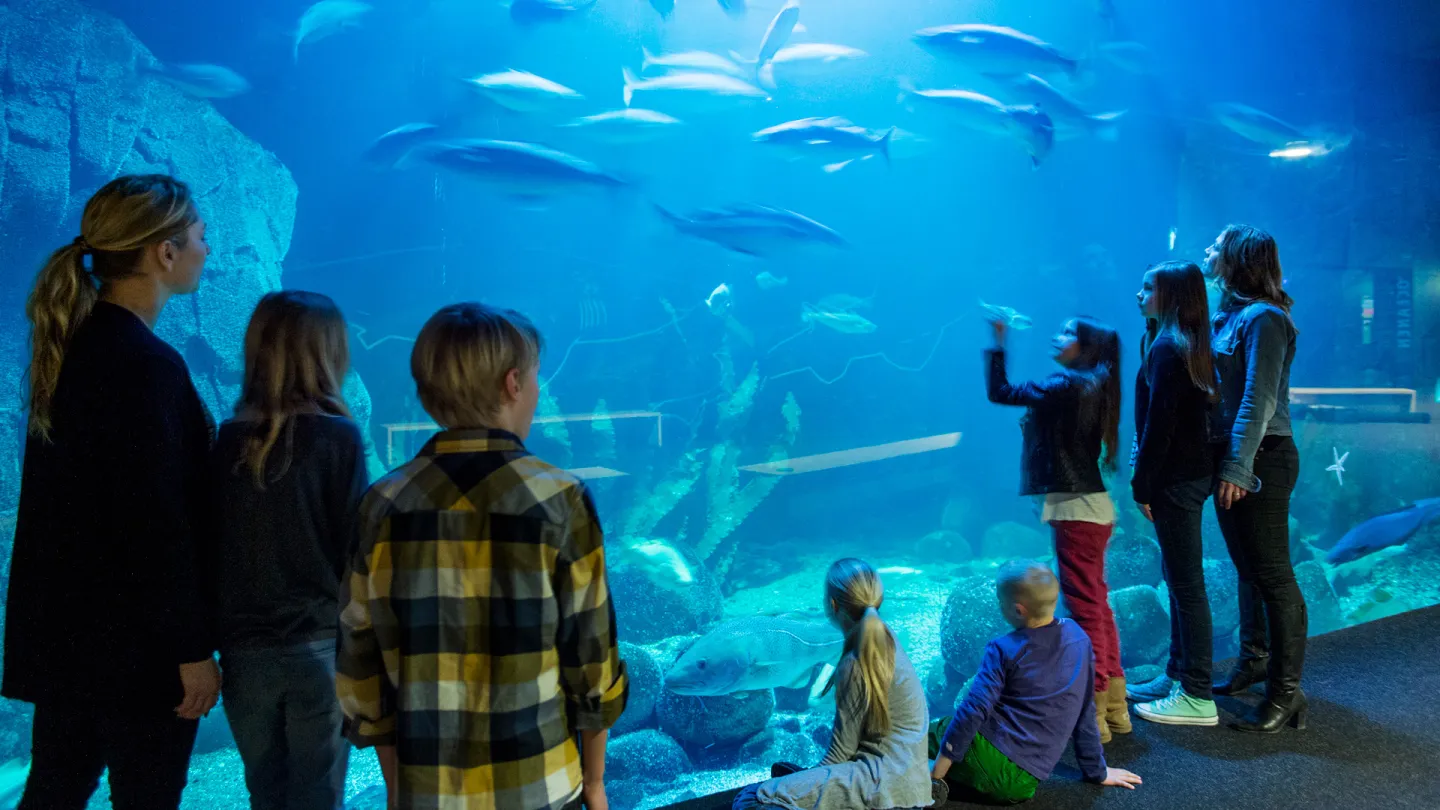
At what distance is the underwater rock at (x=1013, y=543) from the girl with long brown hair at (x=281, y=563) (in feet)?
40.8

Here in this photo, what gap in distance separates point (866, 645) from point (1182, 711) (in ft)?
5.49

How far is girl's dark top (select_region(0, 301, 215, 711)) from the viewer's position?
1.50 metres

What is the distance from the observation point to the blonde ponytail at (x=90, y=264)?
5.04 feet

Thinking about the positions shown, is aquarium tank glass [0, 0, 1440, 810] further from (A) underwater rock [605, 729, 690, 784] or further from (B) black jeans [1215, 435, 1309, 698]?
(B) black jeans [1215, 435, 1309, 698]

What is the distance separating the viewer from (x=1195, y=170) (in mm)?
14047

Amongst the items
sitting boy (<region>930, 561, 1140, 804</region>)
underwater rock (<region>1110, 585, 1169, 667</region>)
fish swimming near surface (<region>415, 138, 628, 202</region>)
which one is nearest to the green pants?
sitting boy (<region>930, 561, 1140, 804</region>)

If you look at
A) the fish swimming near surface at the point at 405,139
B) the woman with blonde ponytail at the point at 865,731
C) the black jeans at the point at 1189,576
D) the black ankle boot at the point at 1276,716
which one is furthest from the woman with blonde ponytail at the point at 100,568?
the fish swimming near surface at the point at 405,139

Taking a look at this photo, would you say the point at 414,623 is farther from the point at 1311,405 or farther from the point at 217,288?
the point at 1311,405

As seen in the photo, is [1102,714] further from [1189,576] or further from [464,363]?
[464,363]

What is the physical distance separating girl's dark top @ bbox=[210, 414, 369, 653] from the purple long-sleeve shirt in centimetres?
187

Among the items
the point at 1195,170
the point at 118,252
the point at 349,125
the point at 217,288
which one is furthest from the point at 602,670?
the point at 1195,170

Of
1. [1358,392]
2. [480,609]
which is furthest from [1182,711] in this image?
[1358,392]

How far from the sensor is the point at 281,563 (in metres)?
1.64

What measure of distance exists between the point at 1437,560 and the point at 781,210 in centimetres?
739
